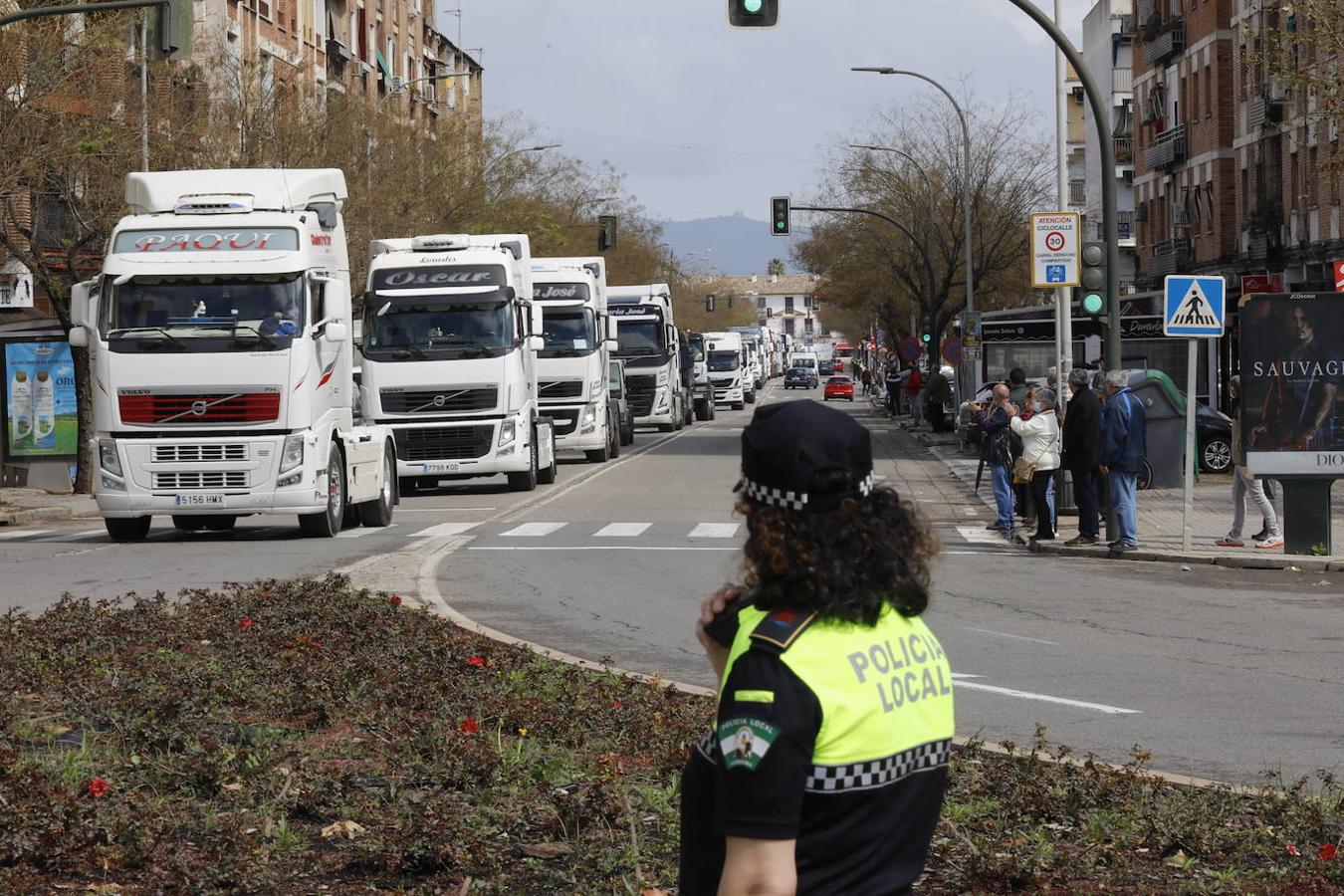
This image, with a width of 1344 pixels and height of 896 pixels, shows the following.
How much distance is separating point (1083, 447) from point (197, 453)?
8.97 metres

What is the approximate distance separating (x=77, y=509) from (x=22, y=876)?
79.7 feet

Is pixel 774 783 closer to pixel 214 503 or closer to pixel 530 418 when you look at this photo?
pixel 214 503

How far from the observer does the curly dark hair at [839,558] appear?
110 inches

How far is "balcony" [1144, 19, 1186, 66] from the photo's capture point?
61156mm

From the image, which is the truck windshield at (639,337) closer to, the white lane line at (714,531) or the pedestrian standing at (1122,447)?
the white lane line at (714,531)

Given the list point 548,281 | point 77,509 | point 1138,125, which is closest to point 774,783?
point 77,509

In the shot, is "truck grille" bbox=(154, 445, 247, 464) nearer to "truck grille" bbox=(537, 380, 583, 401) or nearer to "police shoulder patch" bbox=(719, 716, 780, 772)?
"truck grille" bbox=(537, 380, 583, 401)

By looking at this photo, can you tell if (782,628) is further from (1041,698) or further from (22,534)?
(22,534)

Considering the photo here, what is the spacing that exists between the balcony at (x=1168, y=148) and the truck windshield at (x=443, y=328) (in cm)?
3722

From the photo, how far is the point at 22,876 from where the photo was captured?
580 cm

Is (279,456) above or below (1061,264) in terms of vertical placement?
below

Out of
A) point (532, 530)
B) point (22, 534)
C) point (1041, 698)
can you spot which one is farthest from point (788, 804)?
point (22, 534)

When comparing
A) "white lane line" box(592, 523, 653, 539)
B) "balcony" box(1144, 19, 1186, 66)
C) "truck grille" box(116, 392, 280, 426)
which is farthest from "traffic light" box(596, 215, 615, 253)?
"truck grille" box(116, 392, 280, 426)

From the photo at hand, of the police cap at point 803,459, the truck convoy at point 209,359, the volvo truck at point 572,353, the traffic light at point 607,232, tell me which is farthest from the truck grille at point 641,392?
the police cap at point 803,459
